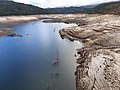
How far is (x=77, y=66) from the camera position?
39.2 meters

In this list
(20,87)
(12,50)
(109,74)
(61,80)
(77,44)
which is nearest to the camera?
(109,74)

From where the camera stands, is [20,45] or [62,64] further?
[20,45]

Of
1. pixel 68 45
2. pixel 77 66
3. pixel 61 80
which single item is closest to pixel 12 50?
pixel 68 45

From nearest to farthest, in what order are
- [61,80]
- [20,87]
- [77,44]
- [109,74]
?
[109,74] → [20,87] → [61,80] → [77,44]

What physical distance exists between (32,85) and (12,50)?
25.0m

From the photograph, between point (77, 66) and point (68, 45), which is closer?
point (77, 66)

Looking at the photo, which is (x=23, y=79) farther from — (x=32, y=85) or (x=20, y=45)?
(x=20, y=45)

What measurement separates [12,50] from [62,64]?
18.1m

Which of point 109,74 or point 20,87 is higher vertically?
point 109,74

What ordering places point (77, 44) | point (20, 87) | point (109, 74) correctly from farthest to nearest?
point (77, 44) → point (20, 87) → point (109, 74)

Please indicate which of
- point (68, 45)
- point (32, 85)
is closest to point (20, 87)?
point (32, 85)

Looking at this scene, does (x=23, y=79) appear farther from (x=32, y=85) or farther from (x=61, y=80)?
(x=61, y=80)

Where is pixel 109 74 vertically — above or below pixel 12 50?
above

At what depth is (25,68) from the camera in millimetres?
39344
